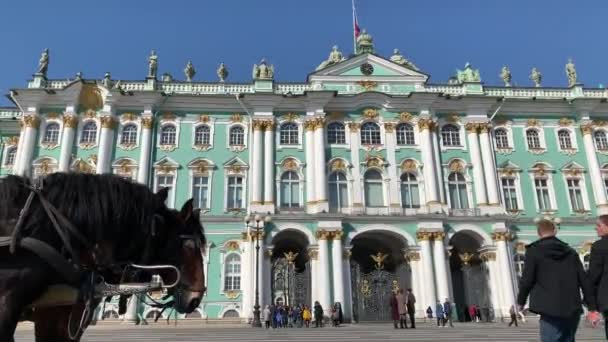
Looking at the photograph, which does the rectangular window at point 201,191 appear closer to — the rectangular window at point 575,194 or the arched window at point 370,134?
the arched window at point 370,134

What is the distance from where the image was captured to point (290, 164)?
1220 inches

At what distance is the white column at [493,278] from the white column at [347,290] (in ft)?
27.9

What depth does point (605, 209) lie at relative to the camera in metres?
30.9

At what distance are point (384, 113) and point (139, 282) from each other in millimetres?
29950

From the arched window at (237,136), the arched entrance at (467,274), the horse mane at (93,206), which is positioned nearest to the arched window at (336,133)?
the arched window at (237,136)

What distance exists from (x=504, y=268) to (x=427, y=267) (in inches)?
186

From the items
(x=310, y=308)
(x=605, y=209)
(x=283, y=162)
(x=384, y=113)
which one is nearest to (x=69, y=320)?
(x=310, y=308)

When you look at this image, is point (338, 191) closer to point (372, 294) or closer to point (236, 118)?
point (372, 294)

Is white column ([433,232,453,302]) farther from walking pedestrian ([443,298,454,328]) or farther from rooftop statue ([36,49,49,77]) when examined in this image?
rooftop statue ([36,49,49,77])

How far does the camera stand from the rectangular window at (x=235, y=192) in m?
30.3

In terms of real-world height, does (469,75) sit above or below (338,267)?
above

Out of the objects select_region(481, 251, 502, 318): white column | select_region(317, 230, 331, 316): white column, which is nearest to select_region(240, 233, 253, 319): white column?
select_region(317, 230, 331, 316): white column

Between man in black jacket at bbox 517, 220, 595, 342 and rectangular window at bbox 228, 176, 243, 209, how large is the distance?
2558 centimetres

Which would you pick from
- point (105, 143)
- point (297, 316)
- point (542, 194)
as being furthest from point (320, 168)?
point (542, 194)
